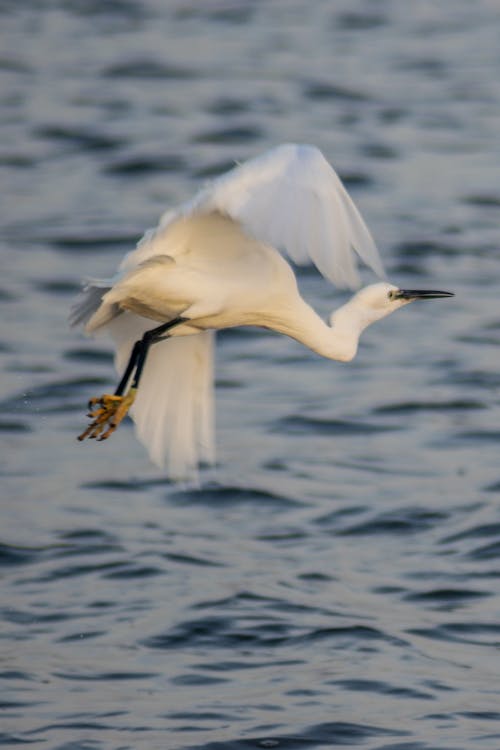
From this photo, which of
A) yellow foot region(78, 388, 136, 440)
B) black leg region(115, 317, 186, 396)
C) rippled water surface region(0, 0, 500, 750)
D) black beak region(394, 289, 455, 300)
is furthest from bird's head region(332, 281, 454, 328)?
rippled water surface region(0, 0, 500, 750)

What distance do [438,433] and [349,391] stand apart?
0.95 meters

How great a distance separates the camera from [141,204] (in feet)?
56.7

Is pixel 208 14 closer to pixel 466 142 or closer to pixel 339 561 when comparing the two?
pixel 466 142

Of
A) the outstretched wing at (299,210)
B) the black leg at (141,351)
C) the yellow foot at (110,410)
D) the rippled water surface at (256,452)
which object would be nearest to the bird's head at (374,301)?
the black leg at (141,351)

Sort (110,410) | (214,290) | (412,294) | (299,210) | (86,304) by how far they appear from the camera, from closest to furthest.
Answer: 1. (299,210)
2. (214,290)
3. (86,304)
4. (110,410)
5. (412,294)

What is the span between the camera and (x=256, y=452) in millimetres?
12359

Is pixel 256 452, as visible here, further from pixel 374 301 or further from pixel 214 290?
pixel 214 290

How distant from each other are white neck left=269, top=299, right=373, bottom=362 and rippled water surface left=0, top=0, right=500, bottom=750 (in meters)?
1.67

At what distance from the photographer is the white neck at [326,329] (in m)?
8.56

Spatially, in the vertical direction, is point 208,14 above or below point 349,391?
above

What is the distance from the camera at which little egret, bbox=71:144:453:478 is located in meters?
7.10

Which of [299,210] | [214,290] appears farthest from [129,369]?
[299,210]

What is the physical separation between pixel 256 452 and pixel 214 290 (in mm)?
4302

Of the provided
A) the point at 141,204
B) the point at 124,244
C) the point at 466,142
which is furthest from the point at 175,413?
the point at 466,142
